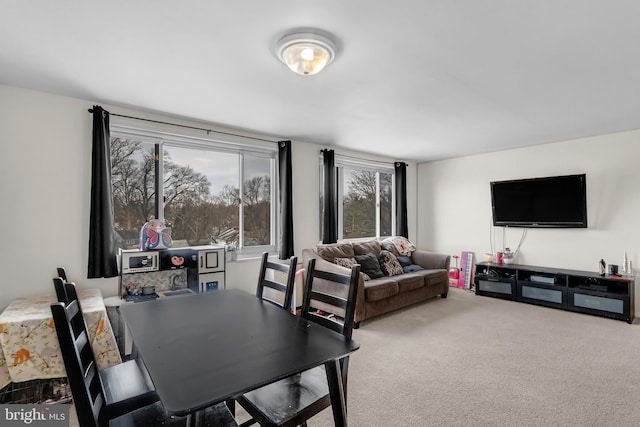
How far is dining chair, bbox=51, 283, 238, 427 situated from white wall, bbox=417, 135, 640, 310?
208 inches

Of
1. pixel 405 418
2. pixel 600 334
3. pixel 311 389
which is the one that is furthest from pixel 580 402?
pixel 311 389

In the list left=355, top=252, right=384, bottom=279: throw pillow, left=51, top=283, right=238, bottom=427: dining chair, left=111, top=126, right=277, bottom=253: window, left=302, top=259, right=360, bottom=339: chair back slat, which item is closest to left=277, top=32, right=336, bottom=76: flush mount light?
left=302, top=259, right=360, bottom=339: chair back slat

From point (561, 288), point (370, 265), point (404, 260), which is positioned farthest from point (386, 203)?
point (561, 288)

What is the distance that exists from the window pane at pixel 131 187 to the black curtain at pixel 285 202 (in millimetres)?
1568

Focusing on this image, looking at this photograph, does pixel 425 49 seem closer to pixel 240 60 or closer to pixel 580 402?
pixel 240 60

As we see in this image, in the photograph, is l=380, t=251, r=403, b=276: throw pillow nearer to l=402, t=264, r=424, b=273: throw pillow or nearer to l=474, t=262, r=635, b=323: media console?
l=402, t=264, r=424, b=273: throw pillow

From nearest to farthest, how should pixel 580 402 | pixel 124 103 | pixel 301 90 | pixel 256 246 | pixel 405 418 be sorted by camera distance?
pixel 405 418
pixel 580 402
pixel 301 90
pixel 124 103
pixel 256 246

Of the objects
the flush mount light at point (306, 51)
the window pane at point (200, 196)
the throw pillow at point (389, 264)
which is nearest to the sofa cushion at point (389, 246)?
the throw pillow at point (389, 264)

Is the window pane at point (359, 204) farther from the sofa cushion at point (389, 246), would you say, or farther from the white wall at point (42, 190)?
the white wall at point (42, 190)

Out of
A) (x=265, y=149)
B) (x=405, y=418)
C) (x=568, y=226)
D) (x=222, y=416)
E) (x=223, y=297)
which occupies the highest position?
(x=265, y=149)

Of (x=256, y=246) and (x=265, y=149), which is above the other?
(x=265, y=149)

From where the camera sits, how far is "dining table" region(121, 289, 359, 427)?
113cm

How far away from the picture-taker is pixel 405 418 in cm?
208

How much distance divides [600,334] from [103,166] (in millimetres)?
5485
